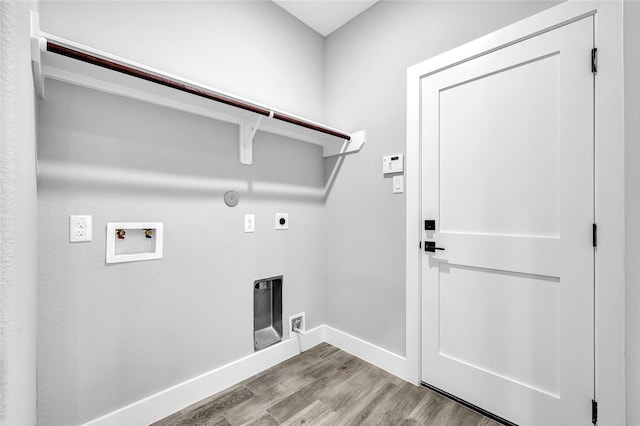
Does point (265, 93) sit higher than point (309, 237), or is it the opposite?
point (265, 93)

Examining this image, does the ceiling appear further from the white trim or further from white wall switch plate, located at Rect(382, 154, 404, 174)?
the white trim

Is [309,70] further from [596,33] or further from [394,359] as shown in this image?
[394,359]

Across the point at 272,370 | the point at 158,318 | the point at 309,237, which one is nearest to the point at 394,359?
the point at 272,370

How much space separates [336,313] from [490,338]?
113 cm

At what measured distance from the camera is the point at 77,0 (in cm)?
122

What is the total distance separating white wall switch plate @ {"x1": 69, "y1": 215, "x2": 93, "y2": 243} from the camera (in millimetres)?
1210

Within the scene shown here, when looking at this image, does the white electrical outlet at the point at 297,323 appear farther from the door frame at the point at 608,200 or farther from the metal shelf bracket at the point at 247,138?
the door frame at the point at 608,200

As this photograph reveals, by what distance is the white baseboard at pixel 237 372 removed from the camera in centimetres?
137

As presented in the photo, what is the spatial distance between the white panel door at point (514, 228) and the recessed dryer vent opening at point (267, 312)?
1028mm

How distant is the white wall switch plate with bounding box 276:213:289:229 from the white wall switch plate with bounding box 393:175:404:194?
2.70ft

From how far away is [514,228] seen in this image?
1.41 m

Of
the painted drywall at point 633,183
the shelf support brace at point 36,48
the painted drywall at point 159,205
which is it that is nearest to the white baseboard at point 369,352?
the painted drywall at point 159,205

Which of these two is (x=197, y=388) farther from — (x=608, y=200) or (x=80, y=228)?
(x=608, y=200)

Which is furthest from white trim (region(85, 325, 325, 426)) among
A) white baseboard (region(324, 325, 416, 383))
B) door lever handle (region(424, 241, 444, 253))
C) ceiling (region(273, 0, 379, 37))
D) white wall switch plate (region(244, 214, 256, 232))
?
ceiling (region(273, 0, 379, 37))
